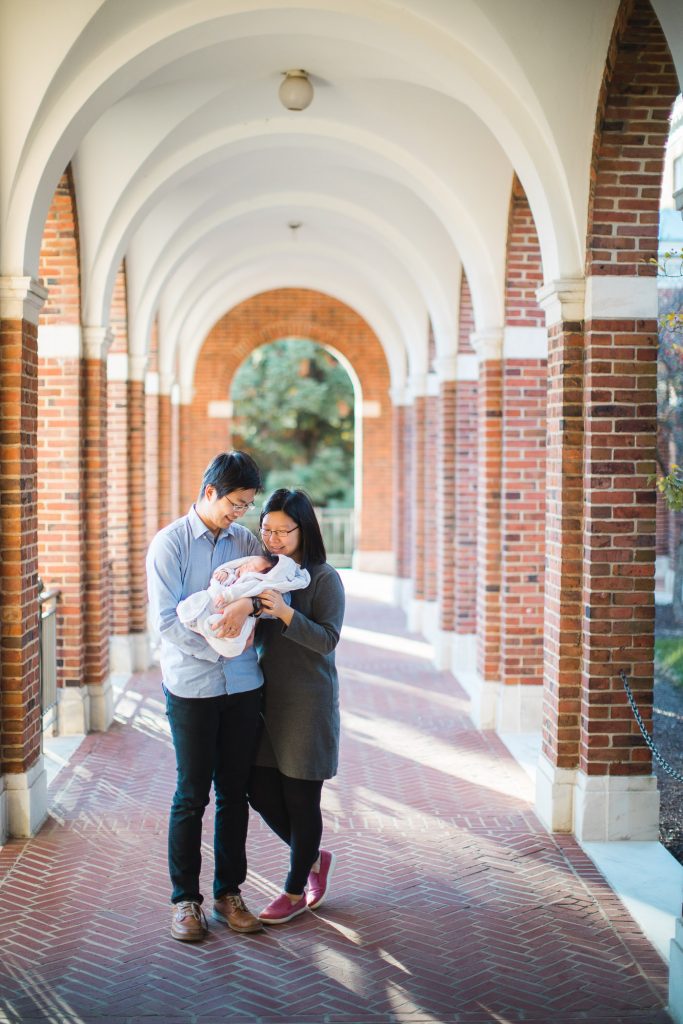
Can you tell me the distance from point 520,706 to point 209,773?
443 cm

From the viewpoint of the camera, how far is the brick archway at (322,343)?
2041 centimetres

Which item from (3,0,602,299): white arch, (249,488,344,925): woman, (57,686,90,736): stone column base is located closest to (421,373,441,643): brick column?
(57,686,90,736): stone column base

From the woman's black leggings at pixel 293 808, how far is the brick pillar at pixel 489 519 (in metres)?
4.09

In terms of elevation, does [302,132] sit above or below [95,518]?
above

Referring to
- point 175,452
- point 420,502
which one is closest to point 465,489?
point 420,502

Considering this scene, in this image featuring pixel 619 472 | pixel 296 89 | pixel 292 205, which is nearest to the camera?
pixel 619 472

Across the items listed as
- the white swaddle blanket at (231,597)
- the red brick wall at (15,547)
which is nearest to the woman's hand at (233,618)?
the white swaddle blanket at (231,597)

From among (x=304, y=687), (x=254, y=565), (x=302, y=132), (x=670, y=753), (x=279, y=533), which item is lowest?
(x=670, y=753)

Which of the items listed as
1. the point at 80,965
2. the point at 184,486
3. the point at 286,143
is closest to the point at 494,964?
the point at 80,965

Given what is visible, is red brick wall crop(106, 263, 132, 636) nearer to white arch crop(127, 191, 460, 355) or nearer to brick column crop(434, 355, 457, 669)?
white arch crop(127, 191, 460, 355)

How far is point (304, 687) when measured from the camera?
4.43 metres

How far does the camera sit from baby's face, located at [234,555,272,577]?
4.23 meters

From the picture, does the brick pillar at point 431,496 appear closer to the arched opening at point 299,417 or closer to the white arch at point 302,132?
the white arch at point 302,132

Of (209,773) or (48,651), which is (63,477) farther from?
(209,773)
